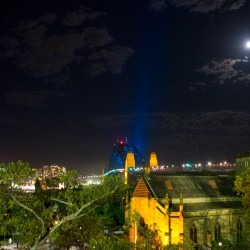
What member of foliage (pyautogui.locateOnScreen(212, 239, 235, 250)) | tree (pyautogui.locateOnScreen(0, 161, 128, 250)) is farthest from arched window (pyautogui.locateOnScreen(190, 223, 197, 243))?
tree (pyautogui.locateOnScreen(0, 161, 128, 250))

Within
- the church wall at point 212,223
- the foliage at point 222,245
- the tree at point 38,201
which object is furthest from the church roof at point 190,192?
the tree at point 38,201

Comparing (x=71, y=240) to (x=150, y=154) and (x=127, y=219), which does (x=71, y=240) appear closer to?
(x=127, y=219)

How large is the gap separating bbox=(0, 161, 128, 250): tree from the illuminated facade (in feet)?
108

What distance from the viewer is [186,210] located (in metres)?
66.9

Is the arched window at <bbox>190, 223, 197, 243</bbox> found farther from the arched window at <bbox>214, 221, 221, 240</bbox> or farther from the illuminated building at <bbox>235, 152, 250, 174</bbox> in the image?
the illuminated building at <bbox>235, 152, 250, 174</bbox>

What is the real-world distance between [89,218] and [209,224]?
92.9 feet

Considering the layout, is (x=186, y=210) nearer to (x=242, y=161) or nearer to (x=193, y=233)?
(x=193, y=233)

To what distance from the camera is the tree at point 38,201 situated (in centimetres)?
2692

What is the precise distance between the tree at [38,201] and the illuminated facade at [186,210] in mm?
32922

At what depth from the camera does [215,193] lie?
247 ft

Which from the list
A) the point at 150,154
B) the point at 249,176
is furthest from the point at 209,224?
the point at 150,154

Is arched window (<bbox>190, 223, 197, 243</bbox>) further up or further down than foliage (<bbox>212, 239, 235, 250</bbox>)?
further up

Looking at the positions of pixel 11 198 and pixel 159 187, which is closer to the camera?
pixel 11 198

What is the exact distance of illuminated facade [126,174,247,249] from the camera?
64.4 metres
